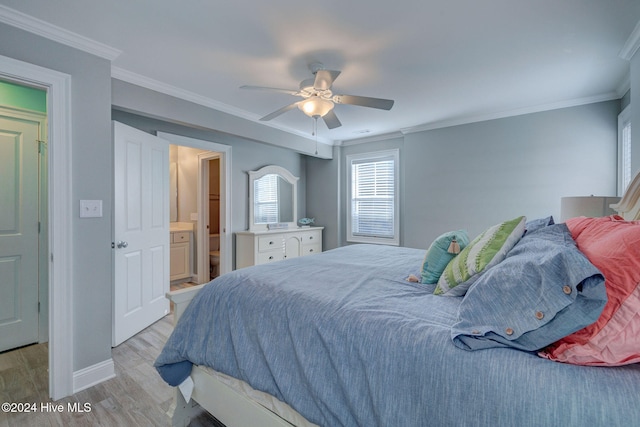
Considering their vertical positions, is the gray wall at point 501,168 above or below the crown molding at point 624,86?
below

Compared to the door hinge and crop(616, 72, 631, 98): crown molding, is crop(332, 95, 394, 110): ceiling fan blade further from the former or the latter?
the door hinge

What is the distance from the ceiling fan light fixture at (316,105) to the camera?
96.0 inches

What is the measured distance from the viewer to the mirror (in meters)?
4.28

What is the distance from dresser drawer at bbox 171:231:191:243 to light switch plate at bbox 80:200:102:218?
2.55 m

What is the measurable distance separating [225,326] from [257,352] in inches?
9.8

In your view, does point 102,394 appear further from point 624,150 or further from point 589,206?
Answer: point 624,150

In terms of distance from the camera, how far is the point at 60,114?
6.20 ft

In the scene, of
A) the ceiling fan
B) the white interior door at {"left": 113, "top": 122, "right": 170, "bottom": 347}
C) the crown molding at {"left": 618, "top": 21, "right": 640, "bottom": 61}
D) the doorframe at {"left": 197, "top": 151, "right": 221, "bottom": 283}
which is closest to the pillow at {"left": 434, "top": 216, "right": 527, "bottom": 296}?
the ceiling fan

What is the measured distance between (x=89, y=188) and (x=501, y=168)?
4.13m

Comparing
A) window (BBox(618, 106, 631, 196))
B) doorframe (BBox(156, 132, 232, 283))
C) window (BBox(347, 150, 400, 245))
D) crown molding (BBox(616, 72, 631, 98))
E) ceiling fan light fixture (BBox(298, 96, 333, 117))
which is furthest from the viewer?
window (BBox(347, 150, 400, 245))

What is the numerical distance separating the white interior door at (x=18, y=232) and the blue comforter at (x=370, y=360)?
203 cm

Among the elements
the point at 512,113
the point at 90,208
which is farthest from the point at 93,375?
the point at 512,113

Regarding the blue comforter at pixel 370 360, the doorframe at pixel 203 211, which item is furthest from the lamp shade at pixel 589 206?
the doorframe at pixel 203 211

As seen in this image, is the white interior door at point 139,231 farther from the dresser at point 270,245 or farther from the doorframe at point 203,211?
the doorframe at point 203,211
